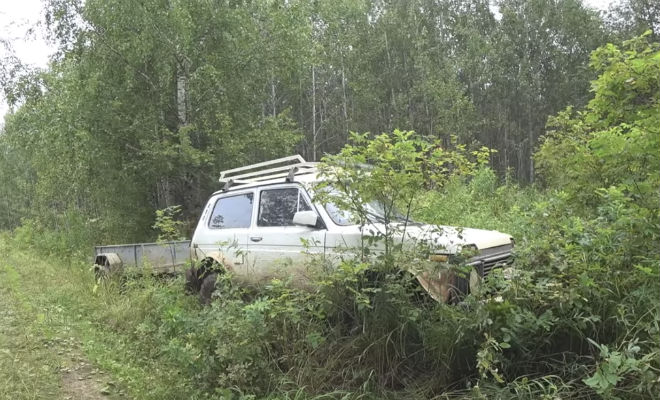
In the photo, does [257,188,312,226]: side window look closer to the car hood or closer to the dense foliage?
the car hood

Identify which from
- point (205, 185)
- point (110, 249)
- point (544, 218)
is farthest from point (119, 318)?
point (205, 185)

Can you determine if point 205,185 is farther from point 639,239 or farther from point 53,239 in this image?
point 639,239

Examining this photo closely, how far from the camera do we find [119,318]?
711cm

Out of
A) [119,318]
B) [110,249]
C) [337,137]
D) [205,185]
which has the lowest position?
[119,318]

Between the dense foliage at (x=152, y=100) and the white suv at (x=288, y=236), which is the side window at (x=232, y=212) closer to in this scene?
the white suv at (x=288, y=236)

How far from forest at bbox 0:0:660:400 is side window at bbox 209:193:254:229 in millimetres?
1190

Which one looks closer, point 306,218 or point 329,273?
point 329,273

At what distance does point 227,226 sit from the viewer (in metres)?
7.09

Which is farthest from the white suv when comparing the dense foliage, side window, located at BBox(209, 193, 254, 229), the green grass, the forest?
the dense foliage

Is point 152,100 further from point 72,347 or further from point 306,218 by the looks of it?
point 306,218

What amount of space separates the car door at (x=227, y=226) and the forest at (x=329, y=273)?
0.73 m

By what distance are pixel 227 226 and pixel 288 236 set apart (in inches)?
59.6

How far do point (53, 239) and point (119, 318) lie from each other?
50.1ft

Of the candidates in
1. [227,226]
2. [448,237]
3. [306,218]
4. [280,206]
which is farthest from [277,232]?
[448,237]
